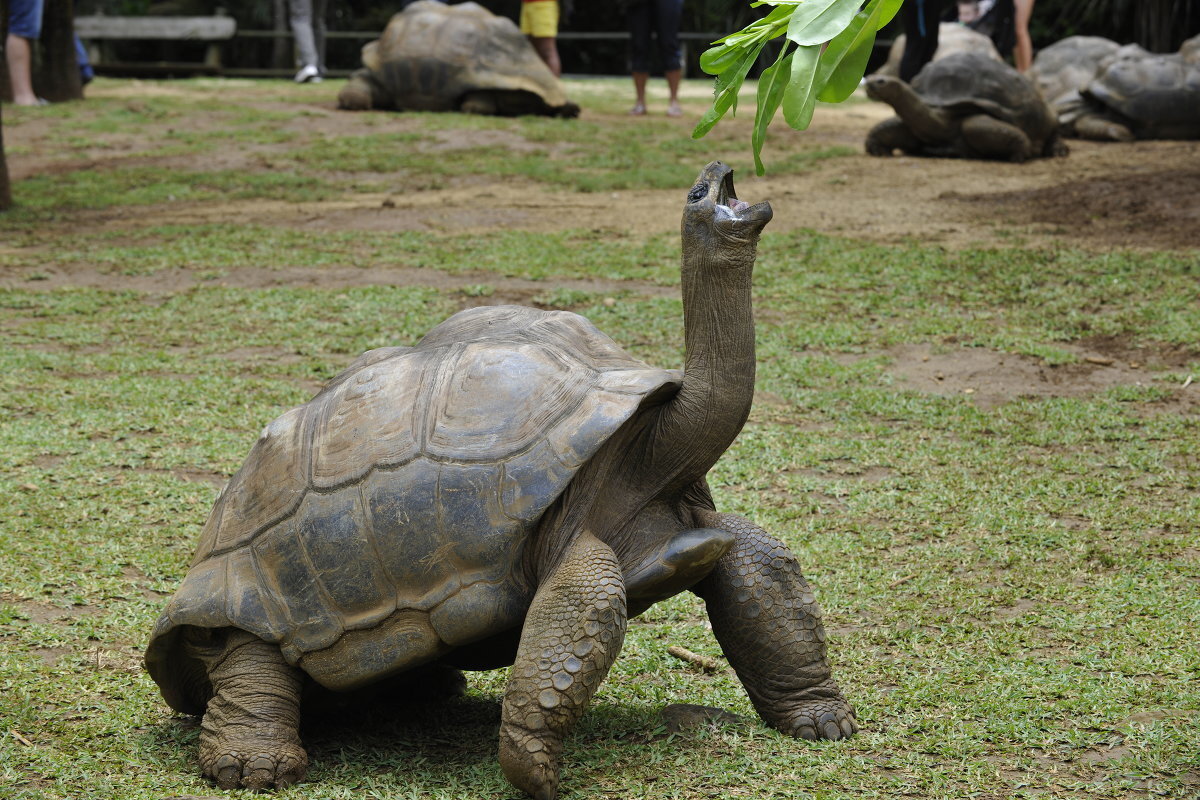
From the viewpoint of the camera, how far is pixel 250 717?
2502mm

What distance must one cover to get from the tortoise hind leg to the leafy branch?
1441 millimetres

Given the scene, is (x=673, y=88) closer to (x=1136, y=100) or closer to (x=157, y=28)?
(x=1136, y=100)

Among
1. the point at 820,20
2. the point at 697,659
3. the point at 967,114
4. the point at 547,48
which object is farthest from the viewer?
the point at 547,48

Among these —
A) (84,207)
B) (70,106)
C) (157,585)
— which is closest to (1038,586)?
(157,585)

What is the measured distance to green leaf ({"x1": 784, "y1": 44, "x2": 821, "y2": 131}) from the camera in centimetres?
150

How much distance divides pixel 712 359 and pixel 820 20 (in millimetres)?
1043

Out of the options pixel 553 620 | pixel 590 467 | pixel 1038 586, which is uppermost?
pixel 590 467

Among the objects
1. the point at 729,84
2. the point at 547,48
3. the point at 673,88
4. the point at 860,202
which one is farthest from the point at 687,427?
the point at 547,48

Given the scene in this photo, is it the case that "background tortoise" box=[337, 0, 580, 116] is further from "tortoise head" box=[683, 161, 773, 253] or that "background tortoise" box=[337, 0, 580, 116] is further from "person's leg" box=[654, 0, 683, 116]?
"tortoise head" box=[683, 161, 773, 253]

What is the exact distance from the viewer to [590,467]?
98.9 inches

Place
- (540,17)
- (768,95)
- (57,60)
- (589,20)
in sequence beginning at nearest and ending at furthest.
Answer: (768,95) → (57,60) → (540,17) → (589,20)

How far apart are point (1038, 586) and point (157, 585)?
2.20m

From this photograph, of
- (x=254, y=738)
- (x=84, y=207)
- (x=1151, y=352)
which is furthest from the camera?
(x=84, y=207)

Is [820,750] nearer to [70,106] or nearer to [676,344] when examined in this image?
[676,344]
